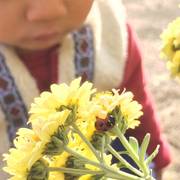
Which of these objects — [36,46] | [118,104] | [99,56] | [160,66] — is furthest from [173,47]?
[160,66]

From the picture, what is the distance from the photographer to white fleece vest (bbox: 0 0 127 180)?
0.89m

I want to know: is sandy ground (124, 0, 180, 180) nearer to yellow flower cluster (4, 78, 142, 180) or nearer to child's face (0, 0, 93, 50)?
child's face (0, 0, 93, 50)

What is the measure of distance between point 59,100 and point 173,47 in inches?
6.0

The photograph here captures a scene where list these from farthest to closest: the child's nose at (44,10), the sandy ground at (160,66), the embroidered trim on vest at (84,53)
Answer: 1. the sandy ground at (160,66)
2. the embroidered trim on vest at (84,53)
3. the child's nose at (44,10)

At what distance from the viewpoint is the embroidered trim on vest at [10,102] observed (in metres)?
0.87

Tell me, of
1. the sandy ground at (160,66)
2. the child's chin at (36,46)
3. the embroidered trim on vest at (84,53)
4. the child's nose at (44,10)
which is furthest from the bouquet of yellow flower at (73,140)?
the sandy ground at (160,66)

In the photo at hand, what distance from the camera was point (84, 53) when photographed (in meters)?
0.94

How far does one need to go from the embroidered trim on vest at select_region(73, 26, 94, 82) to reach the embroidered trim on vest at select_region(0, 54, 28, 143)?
10 centimetres

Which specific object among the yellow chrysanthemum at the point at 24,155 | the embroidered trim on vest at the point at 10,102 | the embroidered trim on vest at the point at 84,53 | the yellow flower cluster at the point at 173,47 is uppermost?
the embroidered trim on vest at the point at 84,53

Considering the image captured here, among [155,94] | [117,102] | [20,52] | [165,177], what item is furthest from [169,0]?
[117,102]

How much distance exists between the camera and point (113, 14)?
1.00 m

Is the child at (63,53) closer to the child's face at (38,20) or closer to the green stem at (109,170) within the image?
the child's face at (38,20)

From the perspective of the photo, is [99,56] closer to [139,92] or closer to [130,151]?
[139,92]

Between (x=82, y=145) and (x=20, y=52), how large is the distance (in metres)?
0.57
